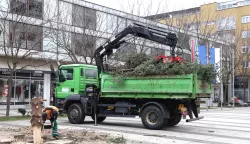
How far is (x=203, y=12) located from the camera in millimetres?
31359

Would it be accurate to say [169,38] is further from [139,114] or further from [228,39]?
[228,39]

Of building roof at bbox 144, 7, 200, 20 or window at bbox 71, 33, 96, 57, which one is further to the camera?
building roof at bbox 144, 7, 200, 20

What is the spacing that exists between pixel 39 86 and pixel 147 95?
65.3 ft

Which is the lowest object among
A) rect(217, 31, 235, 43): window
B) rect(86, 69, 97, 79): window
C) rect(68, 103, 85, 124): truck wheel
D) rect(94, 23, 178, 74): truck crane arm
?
rect(68, 103, 85, 124): truck wheel

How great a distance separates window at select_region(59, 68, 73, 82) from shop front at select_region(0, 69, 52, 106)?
13381 millimetres

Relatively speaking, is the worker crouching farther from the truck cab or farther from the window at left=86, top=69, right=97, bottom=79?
the window at left=86, top=69, right=97, bottom=79

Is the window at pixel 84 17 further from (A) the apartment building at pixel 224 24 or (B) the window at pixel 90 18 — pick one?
(A) the apartment building at pixel 224 24

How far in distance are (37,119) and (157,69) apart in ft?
17.8

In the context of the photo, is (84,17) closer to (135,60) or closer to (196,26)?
(196,26)

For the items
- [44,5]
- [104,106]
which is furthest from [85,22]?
[104,106]

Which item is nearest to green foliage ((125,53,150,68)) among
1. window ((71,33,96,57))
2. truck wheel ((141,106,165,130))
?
truck wheel ((141,106,165,130))

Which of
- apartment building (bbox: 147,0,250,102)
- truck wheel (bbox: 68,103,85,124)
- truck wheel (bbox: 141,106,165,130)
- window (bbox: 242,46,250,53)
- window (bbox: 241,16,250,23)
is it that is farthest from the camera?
window (bbox: 241,16,250,23)

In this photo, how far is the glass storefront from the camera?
2766 centimetres

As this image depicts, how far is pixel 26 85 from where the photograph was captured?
29.3 m
